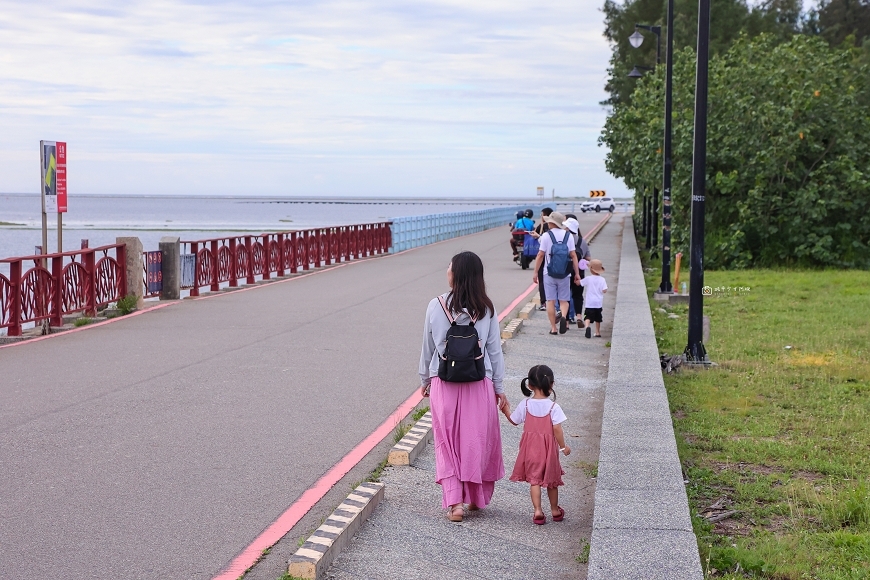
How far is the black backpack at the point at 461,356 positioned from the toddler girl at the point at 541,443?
0.29 metres

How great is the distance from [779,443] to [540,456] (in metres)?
2.77

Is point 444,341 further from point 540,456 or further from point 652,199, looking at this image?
point 652,199

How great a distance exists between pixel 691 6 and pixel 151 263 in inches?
1744

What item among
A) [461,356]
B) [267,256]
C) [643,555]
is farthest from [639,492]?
[267,256]

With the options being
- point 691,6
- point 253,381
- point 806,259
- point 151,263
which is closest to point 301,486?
point 253,381

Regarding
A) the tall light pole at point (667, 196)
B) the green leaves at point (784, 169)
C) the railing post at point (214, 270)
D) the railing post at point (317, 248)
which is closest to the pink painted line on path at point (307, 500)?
the tall light pole at point (667, 196)

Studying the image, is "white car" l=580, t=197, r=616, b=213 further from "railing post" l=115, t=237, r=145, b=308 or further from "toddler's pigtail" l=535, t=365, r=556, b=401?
"toddler's pigtail" l=535, t=365, r=556, b=401

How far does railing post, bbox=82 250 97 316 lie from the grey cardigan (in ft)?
37.8

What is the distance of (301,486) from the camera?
7066mm

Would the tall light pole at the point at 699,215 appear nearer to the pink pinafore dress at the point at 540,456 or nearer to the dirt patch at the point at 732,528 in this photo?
the dirt patch at the point at 732,528

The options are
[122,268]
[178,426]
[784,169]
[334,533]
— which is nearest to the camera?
[334,533]

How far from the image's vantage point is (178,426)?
8742 mm

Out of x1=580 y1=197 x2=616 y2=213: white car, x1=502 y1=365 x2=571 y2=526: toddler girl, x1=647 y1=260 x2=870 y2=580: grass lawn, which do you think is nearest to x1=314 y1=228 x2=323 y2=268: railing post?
x1=647 y1=260 x2=870 y2=580: grass lawn

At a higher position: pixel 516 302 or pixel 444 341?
pixel 444 341
